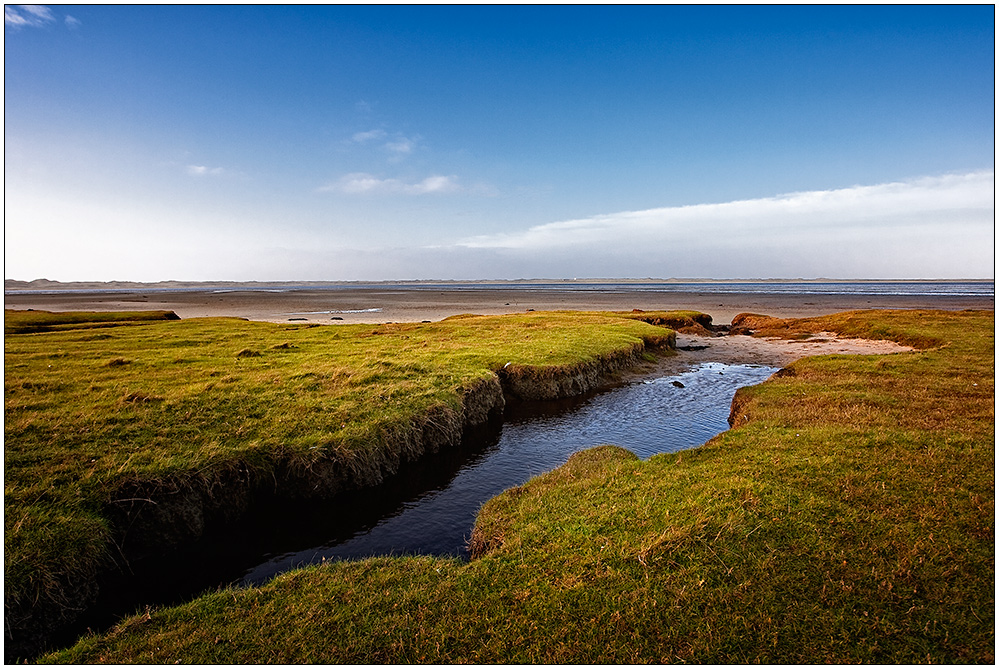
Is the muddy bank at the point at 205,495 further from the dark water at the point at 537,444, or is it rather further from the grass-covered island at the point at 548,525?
the dark water at the point at 537,444

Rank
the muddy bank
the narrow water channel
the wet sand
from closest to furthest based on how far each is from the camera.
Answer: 1. the muddy bank
2. the narrow water channel
3. the wet sand

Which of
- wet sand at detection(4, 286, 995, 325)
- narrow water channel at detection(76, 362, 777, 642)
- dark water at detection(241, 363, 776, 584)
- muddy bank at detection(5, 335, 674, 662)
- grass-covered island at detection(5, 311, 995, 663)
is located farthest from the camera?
wet sand at detection(4, 286, 995, 325)

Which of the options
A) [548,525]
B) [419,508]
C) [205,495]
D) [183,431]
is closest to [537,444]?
[419,508]

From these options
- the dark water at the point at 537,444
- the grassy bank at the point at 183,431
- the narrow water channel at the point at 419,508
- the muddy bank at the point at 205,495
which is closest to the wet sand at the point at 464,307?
the grassy bank at the point at 183,431

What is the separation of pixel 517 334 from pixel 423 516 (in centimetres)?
2747

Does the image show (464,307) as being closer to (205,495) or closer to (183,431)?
(183,431)

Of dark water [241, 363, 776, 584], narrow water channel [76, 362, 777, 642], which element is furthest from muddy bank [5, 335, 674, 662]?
dark water [241, 363, 776, 584]

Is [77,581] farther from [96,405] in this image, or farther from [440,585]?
[96,405]

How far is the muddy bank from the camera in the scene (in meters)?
9.16

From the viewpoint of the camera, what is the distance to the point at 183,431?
15.4 metres

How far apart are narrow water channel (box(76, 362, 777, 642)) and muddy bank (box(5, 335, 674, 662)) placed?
364mm

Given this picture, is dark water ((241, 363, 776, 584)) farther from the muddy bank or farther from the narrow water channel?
the muddy bank

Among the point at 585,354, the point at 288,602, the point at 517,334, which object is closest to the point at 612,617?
the point at 288,602

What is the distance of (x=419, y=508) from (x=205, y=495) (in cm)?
574
